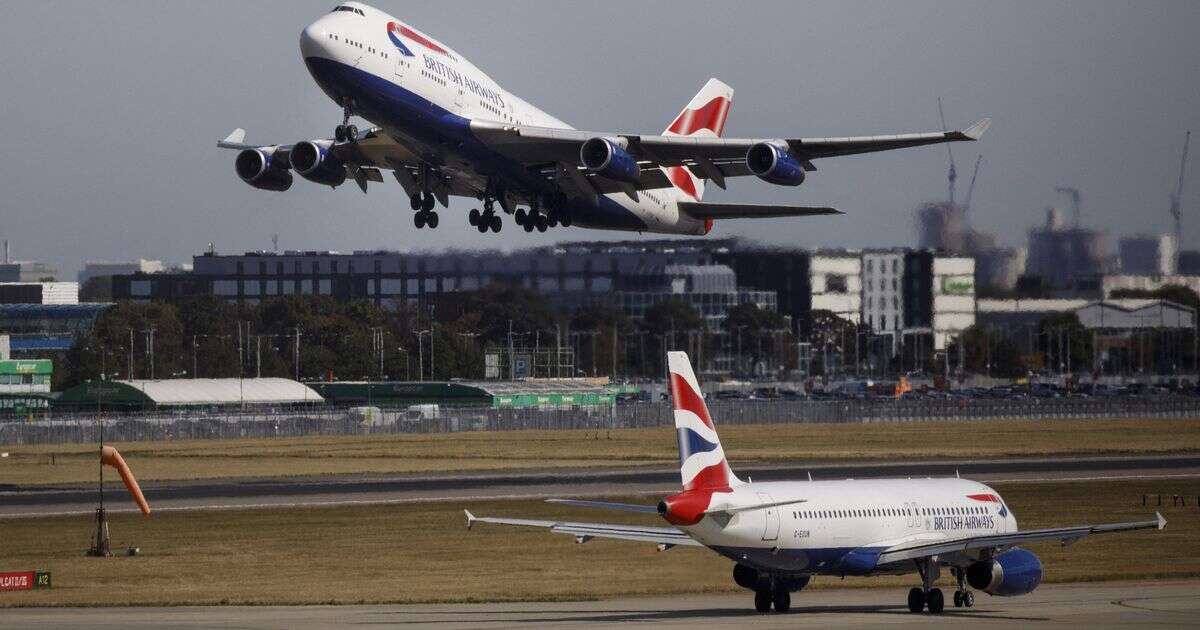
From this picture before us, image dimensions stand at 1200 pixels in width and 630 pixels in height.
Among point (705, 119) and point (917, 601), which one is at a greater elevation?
point (705, 119)

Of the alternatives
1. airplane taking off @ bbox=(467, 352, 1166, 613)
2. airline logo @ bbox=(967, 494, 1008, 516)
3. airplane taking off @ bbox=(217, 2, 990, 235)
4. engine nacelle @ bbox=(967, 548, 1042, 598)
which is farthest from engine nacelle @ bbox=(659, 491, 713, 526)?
airplane taking off @ bbox=(217, 2, 990, 235)

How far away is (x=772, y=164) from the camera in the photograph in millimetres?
49500

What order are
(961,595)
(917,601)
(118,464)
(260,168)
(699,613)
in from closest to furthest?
(917,601)
(699,613)
(961,595)
(118,464)
(260,168)

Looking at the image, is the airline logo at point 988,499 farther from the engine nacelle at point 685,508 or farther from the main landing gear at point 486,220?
the main landing gear at point 486,220

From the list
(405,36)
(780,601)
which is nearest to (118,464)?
(405,36)

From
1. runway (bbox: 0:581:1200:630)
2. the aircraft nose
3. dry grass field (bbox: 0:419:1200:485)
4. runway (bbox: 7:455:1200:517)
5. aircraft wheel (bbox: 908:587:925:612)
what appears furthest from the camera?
dry grass field (bbox: 0:419:1200:485)

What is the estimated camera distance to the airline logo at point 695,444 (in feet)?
115

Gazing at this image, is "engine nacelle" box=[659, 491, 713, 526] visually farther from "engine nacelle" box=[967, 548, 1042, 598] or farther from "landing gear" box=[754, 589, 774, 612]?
"engine nacelle" box=[967, 548, 1042, 598]

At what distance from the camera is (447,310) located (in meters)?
97.8

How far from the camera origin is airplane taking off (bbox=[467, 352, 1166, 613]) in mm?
34812

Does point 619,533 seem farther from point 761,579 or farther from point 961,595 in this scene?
point 961,595

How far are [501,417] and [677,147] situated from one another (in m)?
61.6

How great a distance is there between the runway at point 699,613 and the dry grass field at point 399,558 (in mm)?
1614

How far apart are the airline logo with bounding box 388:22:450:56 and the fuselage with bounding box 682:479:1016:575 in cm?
1888
